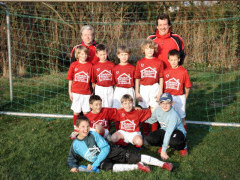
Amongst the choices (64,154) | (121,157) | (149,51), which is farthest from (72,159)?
(149,51)

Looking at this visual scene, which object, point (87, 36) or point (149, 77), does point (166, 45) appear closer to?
point (149, 77)

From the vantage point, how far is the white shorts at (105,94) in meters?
4.38

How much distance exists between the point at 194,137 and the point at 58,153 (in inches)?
87.1

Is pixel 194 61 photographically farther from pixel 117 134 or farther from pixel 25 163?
pixel 25 163

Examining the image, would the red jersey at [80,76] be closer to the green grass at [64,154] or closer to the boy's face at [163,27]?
the green grass at [64,154]

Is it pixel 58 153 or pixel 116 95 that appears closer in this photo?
pixel 58 153

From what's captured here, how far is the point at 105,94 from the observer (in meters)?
4.38

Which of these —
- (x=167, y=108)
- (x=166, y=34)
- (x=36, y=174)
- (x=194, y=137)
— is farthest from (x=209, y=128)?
(x=36, y=174)

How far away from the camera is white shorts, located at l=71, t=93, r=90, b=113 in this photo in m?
4.46

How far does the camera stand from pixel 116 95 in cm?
438

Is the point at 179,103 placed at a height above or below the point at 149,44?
below

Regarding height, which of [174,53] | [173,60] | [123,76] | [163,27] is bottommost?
[123,76]

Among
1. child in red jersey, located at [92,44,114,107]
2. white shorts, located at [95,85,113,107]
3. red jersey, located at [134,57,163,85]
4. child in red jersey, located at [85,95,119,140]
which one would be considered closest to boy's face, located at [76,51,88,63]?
child in red jersey, located at [92,44,114,107]

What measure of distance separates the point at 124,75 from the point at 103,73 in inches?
13.1
